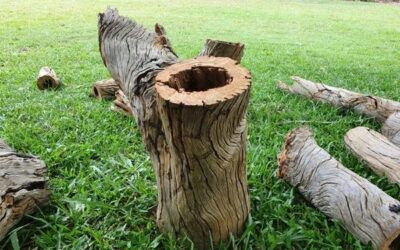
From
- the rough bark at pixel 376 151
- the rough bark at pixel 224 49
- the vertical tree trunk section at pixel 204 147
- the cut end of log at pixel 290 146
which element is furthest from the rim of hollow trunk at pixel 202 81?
the rough bark at pixel 376 151

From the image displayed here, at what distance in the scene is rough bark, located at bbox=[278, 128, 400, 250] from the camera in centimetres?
227

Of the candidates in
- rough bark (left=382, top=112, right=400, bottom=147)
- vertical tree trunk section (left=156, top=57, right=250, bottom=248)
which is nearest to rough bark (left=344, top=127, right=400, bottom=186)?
rough bark (left=382, top=112, right=400, bottom=147)

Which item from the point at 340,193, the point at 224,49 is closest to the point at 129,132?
the point at 224,49

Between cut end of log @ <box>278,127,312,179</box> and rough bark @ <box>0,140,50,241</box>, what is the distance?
5.21ft

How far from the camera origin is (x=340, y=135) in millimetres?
3807

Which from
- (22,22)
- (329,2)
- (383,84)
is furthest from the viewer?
(329,2)

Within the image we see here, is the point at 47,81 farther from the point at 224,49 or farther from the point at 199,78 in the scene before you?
the point at 199,78

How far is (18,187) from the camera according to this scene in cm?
241

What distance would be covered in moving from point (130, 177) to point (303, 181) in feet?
3.97

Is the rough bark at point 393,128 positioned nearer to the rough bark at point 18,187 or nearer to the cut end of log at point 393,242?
the cut end of log at point 393,242

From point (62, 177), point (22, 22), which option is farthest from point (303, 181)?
point (22, 22)

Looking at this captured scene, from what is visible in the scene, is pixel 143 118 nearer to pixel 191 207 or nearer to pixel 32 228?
pixel 191 207

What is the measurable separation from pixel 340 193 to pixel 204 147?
1109 millimetres

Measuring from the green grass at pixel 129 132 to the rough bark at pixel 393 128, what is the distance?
351mm
